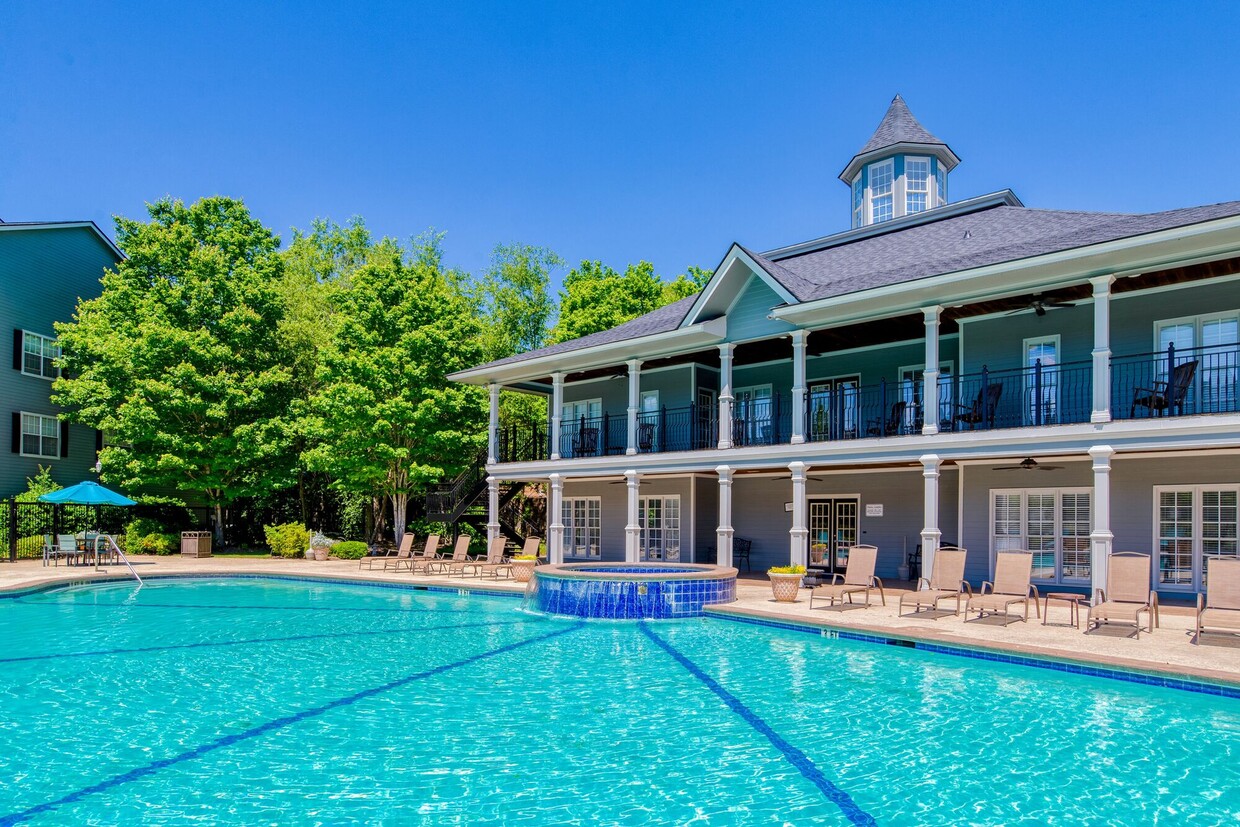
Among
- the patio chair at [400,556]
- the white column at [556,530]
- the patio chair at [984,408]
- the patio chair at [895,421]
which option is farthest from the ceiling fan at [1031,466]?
the patio chair at [400,556]

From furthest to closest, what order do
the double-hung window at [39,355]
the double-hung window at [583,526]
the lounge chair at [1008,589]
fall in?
the double-hung window at [39,355] < the double-hung window at [583,526] < the lounge chair at [1008,589]

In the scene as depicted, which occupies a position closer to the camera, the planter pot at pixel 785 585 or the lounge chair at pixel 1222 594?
the lounge chair at pixel 1222 594

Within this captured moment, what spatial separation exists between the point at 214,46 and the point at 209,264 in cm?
885

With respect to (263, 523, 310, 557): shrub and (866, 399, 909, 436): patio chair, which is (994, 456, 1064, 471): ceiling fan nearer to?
(866, 399, 909, 436): patio chair

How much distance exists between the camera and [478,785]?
228 inches

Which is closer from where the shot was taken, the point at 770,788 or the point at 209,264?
the point at 770,788

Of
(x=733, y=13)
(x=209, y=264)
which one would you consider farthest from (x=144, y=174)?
(x=733, y=13)

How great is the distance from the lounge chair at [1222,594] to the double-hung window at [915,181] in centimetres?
1594

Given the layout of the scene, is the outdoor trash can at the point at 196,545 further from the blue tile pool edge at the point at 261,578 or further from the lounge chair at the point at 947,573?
the lounge chair at the point at 947,573

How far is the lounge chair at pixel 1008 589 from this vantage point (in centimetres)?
1189

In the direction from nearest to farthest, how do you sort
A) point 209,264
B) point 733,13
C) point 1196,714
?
point 1196,714 → point 733,13 → point 209,264

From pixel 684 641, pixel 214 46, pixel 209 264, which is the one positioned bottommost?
pixel 684 641

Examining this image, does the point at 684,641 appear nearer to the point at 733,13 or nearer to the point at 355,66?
the point at 733,13

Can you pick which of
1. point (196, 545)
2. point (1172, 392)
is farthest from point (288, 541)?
point (1172, 392)
